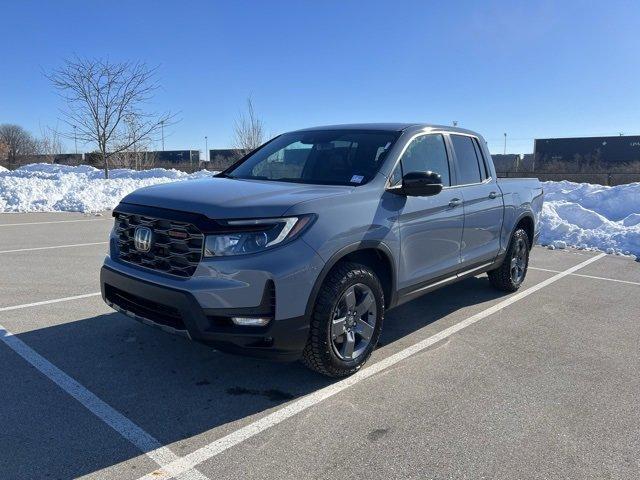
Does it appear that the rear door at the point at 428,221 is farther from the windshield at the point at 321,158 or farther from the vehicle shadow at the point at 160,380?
the vehicle shadow at the point at 160,380

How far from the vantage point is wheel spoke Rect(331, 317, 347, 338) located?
3676 millimetres

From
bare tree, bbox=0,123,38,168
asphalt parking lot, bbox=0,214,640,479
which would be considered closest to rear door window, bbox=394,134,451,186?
asphalt parking lot, bbox=0,214,640,479

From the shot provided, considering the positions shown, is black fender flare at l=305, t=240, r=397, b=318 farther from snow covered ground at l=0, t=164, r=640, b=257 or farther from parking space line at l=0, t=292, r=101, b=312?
snow covered ground at l=0, t=164, r=640, b=257

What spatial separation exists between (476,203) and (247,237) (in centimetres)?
292

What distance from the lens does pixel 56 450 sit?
9.43 feet

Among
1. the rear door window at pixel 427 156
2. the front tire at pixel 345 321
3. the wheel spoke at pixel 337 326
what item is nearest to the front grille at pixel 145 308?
the front tire at pixel 345 321

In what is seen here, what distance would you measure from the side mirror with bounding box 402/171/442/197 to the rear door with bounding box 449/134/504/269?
1.15m

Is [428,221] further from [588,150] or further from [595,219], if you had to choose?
[588,150]

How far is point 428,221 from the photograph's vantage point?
177 inches

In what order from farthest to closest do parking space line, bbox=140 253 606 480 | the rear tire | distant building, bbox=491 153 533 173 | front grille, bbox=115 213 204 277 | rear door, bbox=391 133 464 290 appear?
distant building, bbox=491 153 533 173
the rear tire
rear door, bbox=391 133 464 290
front grille, bbox=115 213 204 277
parking space line, bbox=140 253 606 480

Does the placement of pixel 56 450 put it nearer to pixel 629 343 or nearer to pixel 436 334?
pixel 436 334

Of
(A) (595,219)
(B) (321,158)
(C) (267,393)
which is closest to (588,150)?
(A) (595,219)

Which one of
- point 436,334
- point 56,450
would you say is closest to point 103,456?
point 56,450

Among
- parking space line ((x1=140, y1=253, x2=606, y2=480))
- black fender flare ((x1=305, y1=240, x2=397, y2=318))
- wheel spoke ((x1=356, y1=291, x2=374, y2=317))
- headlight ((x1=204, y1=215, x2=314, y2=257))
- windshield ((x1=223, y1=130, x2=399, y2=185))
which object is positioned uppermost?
windshield ((x1=223, y1=130, x2=399, y2=185))
